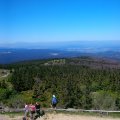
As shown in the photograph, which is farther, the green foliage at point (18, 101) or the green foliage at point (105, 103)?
the green foliage at point (105, 103)

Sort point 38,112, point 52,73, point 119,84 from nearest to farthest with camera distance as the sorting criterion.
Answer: point 38,112
point 119,84
point 52,73

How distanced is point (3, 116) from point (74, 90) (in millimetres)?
44655

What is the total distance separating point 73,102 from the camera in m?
69.6

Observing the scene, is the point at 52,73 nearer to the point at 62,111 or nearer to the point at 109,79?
the point at 109,79

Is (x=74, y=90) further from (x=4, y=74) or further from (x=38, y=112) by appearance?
(x=4, y=74)

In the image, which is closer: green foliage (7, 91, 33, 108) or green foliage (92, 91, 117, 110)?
green foliage (7, 91, 33, 108)

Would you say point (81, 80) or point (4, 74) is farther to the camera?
point (4, 74)

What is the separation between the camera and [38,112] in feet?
94.9

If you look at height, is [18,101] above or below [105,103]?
above

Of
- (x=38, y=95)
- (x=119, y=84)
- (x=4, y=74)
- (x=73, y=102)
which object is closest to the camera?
(x=73, y=102)

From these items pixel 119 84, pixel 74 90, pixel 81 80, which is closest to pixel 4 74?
pixel 81 80

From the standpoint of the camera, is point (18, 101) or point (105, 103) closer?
point (18, 101)

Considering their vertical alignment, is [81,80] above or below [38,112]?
below

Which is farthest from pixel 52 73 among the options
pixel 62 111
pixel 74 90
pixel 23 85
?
pixel 62 111
